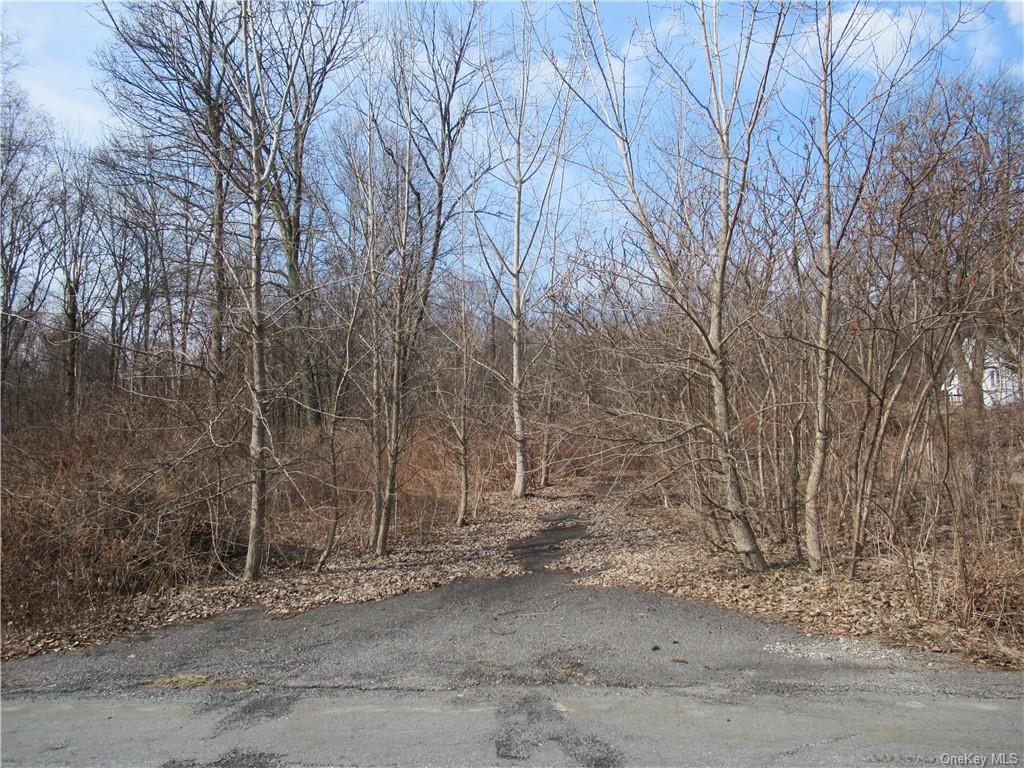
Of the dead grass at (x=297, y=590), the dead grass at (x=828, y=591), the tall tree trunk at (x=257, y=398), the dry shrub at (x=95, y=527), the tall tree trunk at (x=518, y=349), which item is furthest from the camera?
the tall tree trunk at (x=518, y=349)


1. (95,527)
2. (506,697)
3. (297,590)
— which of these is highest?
(95,527)

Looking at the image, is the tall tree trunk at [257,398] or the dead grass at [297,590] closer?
the dead grass at [297,590]

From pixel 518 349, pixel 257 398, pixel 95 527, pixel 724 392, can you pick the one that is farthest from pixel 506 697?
pixel 518 349

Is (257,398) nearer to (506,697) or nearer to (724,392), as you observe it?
(506,697)

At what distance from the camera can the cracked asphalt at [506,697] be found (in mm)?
3824

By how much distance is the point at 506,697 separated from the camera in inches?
179

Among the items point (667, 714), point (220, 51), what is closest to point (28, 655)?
point (667, 714)

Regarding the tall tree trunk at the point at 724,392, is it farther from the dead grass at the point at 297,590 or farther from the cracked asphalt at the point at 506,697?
the dead grass at the point at 297,590

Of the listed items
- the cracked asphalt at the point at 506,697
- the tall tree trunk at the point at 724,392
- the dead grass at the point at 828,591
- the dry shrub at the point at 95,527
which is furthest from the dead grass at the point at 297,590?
the tall tree trunk at the point at 724,392

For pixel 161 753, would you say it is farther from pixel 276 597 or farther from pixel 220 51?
pixel 220 51

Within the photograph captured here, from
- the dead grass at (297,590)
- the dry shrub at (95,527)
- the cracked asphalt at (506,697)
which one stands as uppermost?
the dry shrub at (95,527)

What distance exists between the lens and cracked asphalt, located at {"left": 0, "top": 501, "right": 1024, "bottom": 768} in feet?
12.5

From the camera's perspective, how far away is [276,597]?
23.6 feet

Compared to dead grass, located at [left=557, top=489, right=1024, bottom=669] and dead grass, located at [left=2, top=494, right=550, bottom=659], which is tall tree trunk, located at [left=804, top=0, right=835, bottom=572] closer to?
dead grass, located at [left=557, top=489, right=1024, bottom=669]
